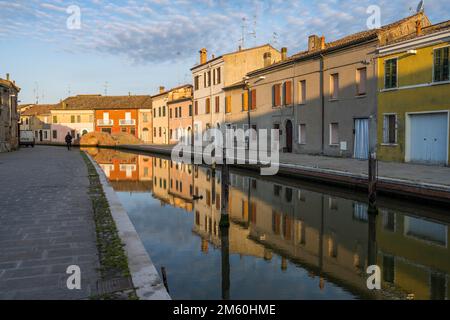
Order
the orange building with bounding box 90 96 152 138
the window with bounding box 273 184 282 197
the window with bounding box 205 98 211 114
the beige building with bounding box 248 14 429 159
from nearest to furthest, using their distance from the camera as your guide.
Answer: the window with bounding box 273 184 282 197 → the beige building with bounding box 248 14 429 159 → the window with bounding box 205 98 211 114 → the orange building with bounding box 90 96 152 138

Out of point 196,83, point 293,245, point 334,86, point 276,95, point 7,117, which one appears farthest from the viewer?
point 196,83

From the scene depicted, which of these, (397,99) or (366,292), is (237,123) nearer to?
(397,99)

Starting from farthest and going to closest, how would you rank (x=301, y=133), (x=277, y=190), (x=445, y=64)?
(x=301, y=133)
(x=445, y=64)
(x=277, y=190)

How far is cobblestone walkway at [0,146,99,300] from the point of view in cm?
453

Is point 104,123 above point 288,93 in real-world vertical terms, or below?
below

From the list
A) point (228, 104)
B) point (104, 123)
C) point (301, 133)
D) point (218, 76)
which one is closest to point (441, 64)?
point (301, 133)

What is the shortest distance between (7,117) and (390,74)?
108 ft

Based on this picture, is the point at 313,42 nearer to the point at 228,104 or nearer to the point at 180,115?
the point at 228,104

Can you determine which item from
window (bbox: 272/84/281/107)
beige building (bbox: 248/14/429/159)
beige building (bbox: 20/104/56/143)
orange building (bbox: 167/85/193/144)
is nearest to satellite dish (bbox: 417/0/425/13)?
beige building (bbox: 248/14/429/159)

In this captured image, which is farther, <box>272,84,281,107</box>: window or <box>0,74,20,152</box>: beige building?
<box>0,74,20,152</box>: beige building

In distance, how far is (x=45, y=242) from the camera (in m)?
6.29

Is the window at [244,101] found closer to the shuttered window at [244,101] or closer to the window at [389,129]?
the shuttered window at [244,101]

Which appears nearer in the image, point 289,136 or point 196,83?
point 289,136

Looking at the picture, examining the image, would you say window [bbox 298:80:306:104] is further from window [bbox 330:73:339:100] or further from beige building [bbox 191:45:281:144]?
beige building [bbox 191:45:281:144]
